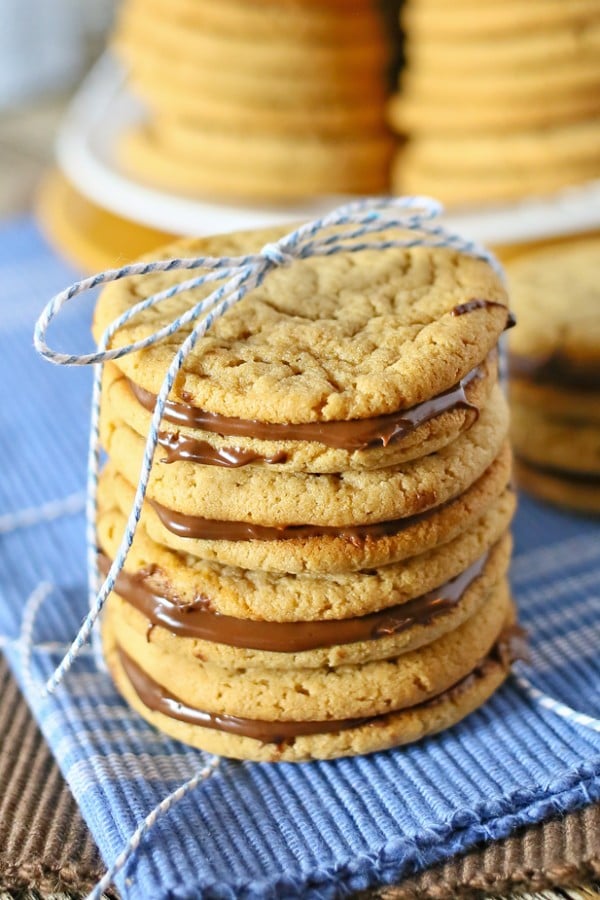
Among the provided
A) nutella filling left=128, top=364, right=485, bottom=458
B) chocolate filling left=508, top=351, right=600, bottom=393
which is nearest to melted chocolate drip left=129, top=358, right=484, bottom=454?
nutella filling left=128, top=364, right=485, bottom=458

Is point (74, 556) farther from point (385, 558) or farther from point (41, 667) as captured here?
point (385, 558)

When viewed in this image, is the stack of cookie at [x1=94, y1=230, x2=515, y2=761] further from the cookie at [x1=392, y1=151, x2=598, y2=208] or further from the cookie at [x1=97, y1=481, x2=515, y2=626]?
the cookie at [x1=392, y1=151, x2=598, y2=208]

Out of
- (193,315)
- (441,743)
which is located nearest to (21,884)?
(441,743)

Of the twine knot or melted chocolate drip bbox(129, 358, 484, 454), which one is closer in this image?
melted chocolate drip bbox(129, 358, 484, 454)

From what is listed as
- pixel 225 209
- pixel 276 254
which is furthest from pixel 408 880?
pixel 225 209

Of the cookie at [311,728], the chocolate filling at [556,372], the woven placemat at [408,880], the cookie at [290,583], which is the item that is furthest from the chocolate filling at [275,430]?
the chocolate filling at [556,372]

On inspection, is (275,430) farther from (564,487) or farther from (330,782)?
(564,487)

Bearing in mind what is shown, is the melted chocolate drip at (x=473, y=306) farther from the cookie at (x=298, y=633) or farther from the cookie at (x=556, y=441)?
the cookie at (x=556, y=441)
